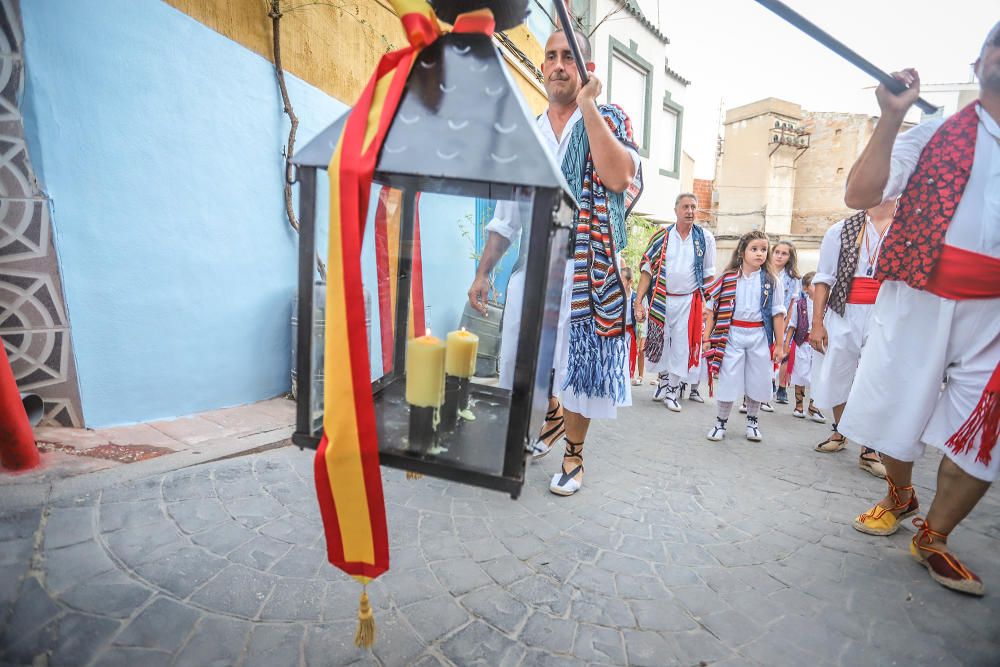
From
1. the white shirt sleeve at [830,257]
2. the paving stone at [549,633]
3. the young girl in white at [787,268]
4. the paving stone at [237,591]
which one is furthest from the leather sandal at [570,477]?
the young girl in white at [787,268]

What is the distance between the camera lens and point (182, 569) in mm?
1731

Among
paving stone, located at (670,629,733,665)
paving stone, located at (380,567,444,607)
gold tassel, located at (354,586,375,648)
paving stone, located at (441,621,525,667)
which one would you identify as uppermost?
gold tassel, located at (354,586,375,648)

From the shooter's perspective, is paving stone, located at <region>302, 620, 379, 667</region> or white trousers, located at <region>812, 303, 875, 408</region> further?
white trousers, located at <region>812, 303, 875, 408</region>

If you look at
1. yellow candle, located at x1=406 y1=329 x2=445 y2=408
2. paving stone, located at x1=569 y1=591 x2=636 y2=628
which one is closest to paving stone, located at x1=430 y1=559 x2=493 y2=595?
paving stone, located at x1=569 y1=591 x2=636 y2=628

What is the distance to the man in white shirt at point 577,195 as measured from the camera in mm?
1644

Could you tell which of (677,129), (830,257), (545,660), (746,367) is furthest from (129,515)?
(677,129)

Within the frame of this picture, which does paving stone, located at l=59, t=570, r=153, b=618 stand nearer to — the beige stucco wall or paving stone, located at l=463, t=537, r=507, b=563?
paving stone, located at l=463, t=537, r=507, b=563

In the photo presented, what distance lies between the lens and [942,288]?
6.52ft

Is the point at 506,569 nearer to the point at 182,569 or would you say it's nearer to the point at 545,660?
the point at 545,660

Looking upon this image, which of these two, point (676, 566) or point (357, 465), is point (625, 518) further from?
point (357, 465)

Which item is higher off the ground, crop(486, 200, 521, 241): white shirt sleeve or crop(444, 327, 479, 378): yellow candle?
crop(486, 200, 521, 241): white shirt sleeve

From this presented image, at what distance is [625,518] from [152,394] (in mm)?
3007

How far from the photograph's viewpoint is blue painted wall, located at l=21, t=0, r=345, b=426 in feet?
8.31

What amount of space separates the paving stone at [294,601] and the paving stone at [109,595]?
41 cm
